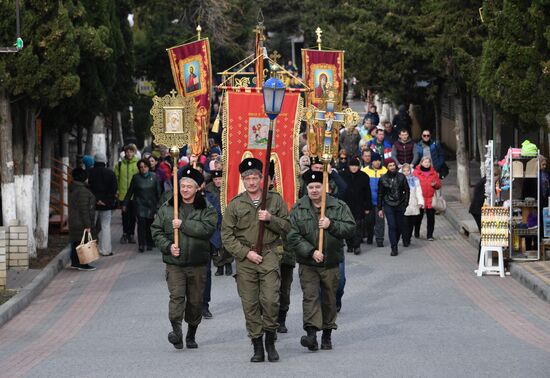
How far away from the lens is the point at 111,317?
15867mm

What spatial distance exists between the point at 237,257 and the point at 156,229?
119 cm

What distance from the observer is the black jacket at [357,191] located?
2123 cm

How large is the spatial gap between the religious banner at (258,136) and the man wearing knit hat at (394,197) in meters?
2.46

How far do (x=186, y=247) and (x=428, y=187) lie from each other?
37.0ft

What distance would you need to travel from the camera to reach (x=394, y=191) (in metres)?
21.8

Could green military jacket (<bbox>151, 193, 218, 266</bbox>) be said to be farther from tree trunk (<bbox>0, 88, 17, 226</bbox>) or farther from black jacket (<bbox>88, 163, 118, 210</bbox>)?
black jacket (<bbox>88, 163, 118, 210</bbox>)

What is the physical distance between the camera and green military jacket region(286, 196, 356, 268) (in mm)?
12625

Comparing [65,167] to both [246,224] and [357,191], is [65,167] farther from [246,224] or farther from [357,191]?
[246,224]

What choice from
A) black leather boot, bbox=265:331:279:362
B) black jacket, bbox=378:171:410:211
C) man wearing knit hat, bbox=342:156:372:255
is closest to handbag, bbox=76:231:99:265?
man wearing knit hat, bbox=342:156:372:255

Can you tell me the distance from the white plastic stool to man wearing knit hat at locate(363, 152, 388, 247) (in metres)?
3.59

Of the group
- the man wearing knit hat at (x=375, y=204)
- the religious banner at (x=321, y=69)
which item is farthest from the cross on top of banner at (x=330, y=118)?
the religious banner at (x=321, y=69)

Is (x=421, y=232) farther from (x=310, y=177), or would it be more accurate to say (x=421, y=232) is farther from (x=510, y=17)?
(x=310, y=177)

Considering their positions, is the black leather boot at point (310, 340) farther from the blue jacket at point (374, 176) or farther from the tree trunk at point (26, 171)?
the blue jacket at point (374, 176)

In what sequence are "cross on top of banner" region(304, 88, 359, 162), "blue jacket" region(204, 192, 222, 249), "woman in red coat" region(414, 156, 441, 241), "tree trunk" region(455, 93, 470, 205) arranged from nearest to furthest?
1. "cross on top of banner" region(304, 88, 359, 162)
2. "blue jacket" region(204, 192, 222, 249)
3. "woman in red coat" region(414, 156, 441, 241)
4. "tree trunk" region(455, 93, 470, 205)
